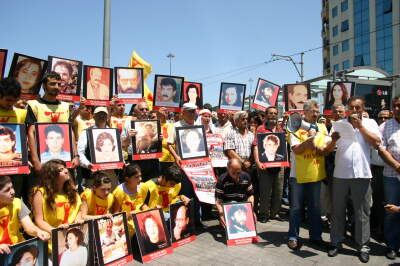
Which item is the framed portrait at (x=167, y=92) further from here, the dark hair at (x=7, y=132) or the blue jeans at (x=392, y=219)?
the blue jeans at (x=392, y=219)

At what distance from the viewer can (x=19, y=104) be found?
5270 mm

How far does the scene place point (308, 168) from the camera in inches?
194

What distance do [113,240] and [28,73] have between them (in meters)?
2.86

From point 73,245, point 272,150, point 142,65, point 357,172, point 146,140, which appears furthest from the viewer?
point 142,65

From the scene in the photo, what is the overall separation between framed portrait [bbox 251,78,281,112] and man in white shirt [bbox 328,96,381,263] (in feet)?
10.4

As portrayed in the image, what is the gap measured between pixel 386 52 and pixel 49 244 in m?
51.4

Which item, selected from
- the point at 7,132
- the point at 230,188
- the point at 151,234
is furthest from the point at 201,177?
the point at 7,132

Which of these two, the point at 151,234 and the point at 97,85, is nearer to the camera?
the point at 151,234

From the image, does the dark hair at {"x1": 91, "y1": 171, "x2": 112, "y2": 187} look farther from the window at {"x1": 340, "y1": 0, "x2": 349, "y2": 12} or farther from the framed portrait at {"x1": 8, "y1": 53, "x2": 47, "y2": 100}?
the window at {"x1": 340, "y1": 0, "x2": 349, "y2": 12}

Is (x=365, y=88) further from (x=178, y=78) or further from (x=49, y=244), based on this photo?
(x=49, y=244)

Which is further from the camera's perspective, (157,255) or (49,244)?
(157,255)

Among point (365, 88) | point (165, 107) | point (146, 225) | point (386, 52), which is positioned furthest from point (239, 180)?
point (386, 52)

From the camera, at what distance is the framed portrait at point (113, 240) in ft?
13.5

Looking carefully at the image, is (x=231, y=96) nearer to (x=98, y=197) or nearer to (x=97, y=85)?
(x=97, y=85)
